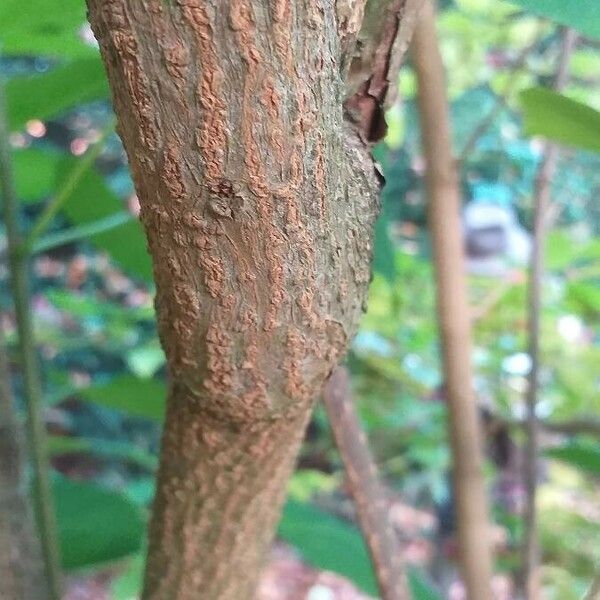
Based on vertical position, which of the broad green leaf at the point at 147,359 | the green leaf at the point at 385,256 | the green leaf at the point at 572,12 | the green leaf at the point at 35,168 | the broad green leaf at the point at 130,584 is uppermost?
the green leaf at the point at 572,12

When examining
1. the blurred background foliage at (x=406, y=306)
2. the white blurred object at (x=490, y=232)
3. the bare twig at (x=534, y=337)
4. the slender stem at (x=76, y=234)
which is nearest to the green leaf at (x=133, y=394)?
the blurred background foliage at (x=406, y=306)

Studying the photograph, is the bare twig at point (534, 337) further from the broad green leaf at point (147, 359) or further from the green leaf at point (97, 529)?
the broad green leaf at point (147, 359)

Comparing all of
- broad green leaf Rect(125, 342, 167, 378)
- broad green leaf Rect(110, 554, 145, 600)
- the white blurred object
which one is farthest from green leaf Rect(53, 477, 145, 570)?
the white blurred object

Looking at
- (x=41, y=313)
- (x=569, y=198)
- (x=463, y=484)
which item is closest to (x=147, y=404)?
(x=463, y=484)

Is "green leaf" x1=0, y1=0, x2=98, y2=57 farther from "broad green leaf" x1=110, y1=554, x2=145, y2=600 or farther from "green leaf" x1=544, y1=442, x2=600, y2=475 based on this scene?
"broad green leaf" x1=110, y1=554, x2=145, y2=600

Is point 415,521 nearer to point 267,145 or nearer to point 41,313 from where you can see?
point 41,313

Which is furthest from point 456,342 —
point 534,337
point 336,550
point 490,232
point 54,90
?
point 490,232
